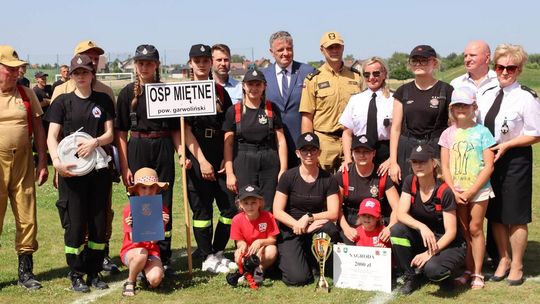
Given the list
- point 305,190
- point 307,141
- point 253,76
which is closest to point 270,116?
point 253,76

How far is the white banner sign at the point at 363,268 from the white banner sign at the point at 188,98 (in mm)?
1939

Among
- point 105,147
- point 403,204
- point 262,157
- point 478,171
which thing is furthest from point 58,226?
point 478,171

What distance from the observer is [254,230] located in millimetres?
6398

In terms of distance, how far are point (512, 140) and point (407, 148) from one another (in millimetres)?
971

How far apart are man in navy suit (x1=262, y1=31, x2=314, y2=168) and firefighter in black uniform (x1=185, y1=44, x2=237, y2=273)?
58cm

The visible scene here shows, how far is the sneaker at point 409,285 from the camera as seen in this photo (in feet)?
19.3

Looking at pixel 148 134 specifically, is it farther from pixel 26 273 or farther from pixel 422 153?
pixel 422 153

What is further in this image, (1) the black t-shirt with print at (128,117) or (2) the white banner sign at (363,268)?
(1) the black t-shirt with print at (128,117)

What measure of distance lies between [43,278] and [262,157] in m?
2.66

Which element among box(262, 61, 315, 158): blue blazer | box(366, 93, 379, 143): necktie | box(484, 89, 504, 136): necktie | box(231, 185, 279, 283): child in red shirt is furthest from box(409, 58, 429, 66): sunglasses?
box(231, 185, 279, 283): child in red shirt

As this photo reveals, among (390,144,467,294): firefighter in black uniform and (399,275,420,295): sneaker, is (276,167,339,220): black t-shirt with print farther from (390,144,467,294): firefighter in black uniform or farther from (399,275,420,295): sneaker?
(399,275,420,295): sneaker

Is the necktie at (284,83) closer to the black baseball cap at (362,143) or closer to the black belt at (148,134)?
the black baseball cap at (362,143)

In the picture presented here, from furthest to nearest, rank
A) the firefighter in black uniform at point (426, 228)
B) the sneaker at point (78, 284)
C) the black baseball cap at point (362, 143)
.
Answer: the black baseball cap at point (362, 143) < the sneaker at point (78, 284) < the firefighter in black uniform at point (426, 228)

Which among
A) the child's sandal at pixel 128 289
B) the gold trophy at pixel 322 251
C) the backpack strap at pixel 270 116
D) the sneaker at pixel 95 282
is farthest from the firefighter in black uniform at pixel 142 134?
the gold trophy at pixel 322 251
